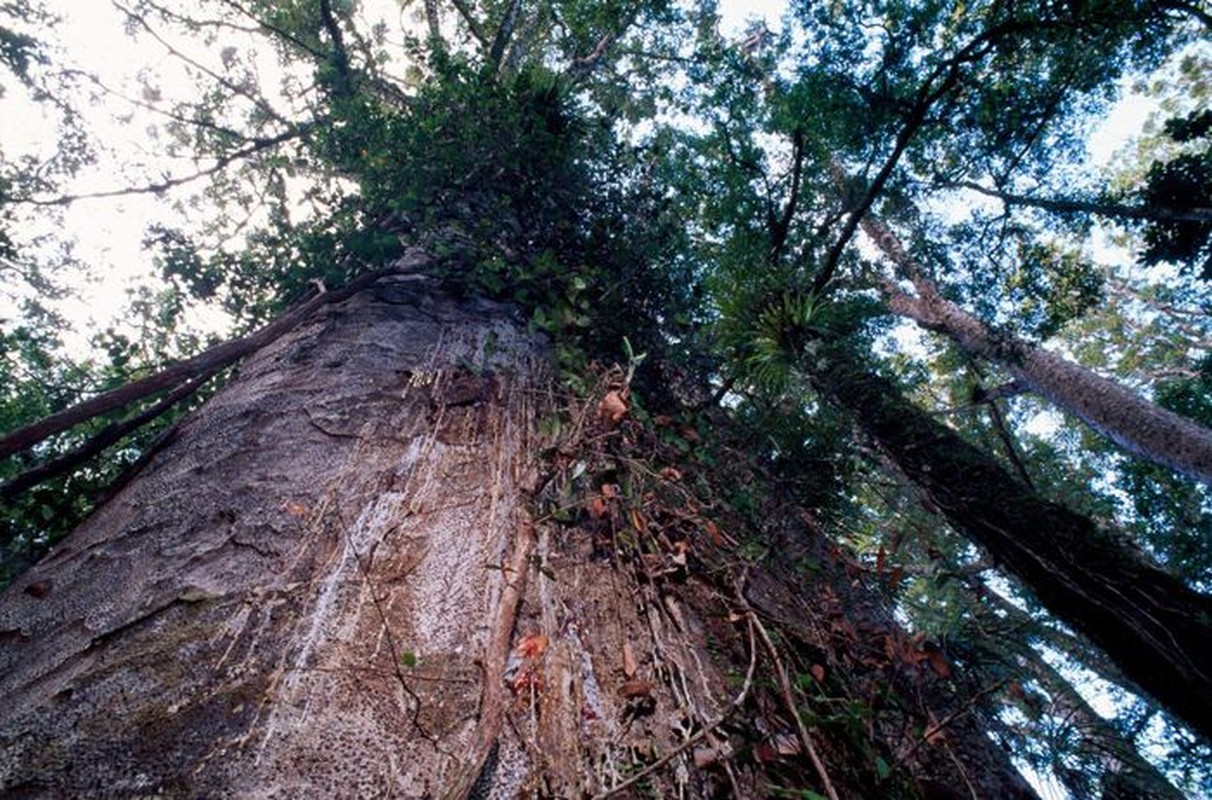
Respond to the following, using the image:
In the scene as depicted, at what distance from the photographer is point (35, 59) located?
16.5 ft

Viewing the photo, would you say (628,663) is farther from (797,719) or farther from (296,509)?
(296,509)

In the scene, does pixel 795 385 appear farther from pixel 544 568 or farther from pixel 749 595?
pixel 544 568

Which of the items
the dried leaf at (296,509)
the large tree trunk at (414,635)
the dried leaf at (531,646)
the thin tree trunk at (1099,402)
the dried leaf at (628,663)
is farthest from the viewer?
the thin tree trunk at (1099,402)

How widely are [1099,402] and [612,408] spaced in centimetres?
542

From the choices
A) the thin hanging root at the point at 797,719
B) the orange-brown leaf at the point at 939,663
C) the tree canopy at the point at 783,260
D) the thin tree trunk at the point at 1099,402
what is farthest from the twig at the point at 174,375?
the thin tree trunk at the point at 1099,402

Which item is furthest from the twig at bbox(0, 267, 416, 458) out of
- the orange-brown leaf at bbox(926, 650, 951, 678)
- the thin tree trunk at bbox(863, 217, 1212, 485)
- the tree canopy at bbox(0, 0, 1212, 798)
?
the thin tree trunk at bbox(863, 217, 1212, 485)

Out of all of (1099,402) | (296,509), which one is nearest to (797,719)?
(296,509)

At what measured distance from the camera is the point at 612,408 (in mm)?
2293

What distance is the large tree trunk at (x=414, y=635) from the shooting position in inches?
42.5

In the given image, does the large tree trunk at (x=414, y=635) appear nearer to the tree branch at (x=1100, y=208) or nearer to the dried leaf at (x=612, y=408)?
the dried leaf at (x=612, y=408)

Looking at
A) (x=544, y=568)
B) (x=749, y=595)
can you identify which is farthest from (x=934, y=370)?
(x=544, y=568)

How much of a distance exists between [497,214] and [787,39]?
9.87 feet

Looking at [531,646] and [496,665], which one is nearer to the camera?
[496,665]

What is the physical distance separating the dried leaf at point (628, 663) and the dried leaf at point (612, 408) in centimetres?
90
